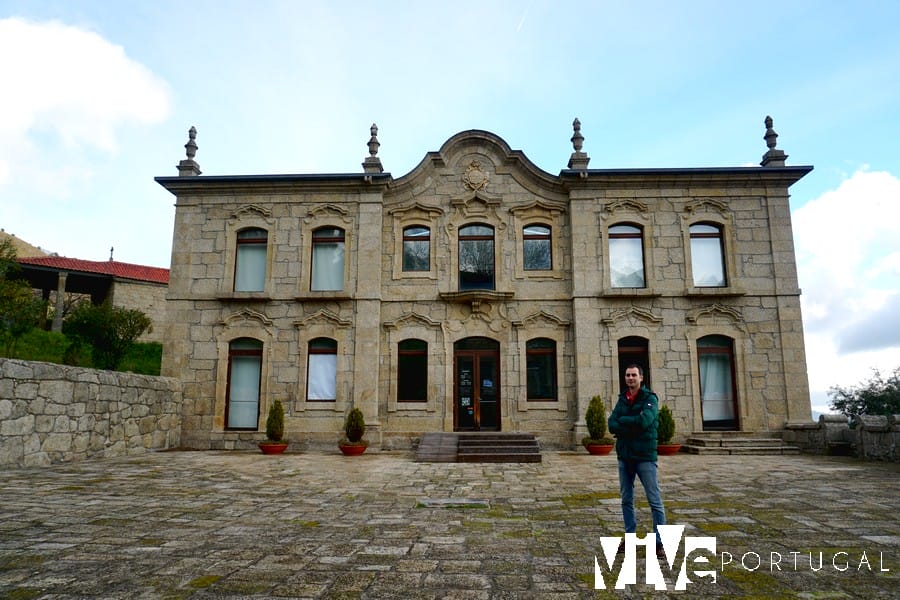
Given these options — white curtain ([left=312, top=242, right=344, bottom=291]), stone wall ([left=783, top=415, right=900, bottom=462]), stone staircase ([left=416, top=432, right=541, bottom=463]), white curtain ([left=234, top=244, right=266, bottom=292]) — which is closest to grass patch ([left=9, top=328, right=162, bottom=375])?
white curtain ([left=234, top=244, right=266, bottom=292])

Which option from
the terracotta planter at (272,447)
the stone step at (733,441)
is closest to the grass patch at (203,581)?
the terracotta planter at (272,447)

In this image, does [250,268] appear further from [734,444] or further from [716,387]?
[734,444]

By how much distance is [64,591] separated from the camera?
3.84 metres

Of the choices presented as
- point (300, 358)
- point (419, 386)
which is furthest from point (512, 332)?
point (300, 358)

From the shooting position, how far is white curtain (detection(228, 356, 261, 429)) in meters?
15.1

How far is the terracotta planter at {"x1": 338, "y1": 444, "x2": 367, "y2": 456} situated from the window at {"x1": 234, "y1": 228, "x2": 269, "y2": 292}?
5219 millimetres

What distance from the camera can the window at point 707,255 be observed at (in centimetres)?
1542

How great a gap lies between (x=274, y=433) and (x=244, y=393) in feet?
6.31

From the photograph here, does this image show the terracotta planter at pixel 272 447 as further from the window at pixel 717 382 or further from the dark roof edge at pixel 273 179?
the window at pixel 717 382

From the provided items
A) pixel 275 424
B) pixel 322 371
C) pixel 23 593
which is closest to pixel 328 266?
pixel 322 371

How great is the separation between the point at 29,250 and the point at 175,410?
175 ft

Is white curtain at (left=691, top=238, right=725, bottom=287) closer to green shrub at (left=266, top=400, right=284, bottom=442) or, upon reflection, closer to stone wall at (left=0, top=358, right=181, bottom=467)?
green shrub at (left=266, top=400, right=284, bottom=442)

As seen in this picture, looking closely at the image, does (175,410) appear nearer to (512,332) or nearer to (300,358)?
(300,358)

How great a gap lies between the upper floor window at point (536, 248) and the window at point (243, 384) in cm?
787
